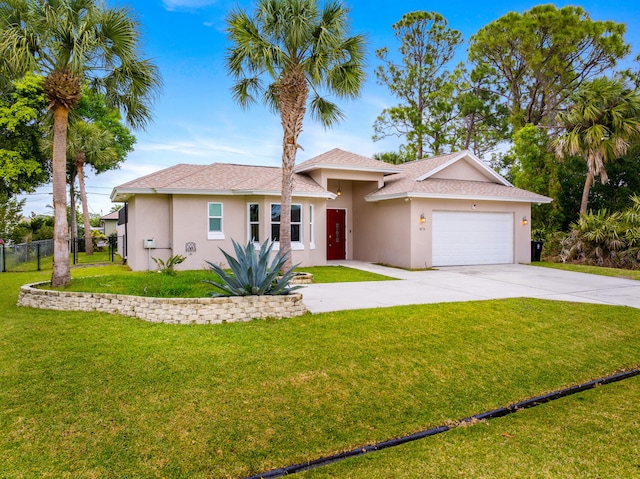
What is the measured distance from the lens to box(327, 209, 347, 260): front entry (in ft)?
61.3

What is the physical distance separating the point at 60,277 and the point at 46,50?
489 centimetres

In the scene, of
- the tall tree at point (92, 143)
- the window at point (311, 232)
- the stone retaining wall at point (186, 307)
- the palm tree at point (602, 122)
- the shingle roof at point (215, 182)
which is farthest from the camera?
the tall tree at point (92, 143)

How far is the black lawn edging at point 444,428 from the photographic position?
11.9 ft

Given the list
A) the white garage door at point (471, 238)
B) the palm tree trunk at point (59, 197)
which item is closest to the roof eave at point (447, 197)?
the white garage door at point (471, 238)

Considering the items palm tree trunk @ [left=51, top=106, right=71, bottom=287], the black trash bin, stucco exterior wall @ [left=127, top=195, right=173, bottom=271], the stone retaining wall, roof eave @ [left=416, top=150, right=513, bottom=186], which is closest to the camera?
the stone retaining wall

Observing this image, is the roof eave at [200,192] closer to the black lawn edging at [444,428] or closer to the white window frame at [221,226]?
the white window frame at [221,226]

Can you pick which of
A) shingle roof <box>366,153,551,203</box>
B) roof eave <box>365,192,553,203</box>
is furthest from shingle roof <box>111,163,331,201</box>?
shingle roof <box>366,153,551,203</box>

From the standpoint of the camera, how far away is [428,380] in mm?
5355

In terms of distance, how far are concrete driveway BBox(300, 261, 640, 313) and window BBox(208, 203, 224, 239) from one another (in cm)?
547

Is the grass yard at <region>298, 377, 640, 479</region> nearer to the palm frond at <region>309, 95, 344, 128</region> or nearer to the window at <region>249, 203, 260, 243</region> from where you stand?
the palm frond at <region>309, 95, 344, 128</region>

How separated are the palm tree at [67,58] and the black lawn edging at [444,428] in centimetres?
791

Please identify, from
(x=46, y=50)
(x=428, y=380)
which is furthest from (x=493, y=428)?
(x=46, y=50)

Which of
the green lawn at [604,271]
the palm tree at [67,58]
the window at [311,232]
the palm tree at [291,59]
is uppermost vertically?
the palm tree at [291,59]

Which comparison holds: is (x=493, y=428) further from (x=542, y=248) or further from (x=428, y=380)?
(x=542, y=248)
